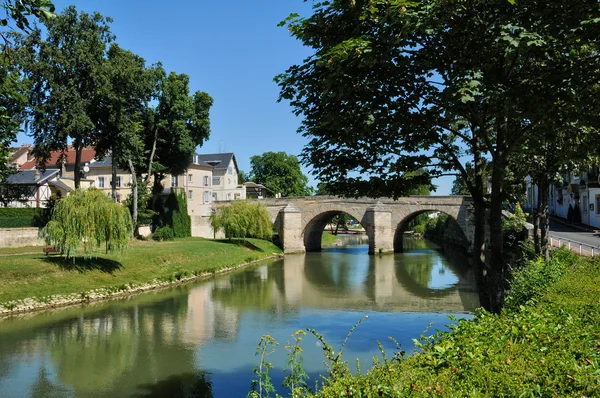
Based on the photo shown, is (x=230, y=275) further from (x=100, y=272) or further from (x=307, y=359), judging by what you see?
(x=307, y=359)

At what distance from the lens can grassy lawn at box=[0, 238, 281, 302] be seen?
67.7ft

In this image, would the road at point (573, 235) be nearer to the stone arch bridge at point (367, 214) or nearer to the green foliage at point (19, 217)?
the stone arch bridge at point (367, 214)

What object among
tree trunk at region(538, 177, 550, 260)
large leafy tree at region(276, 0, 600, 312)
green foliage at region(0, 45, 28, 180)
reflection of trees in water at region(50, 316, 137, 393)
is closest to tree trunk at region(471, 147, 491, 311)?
large leafy tree at region(276, 0, 600, 312)

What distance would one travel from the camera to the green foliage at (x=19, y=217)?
2966cm

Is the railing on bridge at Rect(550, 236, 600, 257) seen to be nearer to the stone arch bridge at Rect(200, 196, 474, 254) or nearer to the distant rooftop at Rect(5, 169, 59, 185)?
the stone arch bridge at Rect(200, 196, 474, 254)

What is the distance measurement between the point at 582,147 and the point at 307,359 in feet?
25.9

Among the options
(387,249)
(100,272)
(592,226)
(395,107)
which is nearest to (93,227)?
(100,272)

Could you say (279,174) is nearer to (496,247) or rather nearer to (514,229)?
(514,229)

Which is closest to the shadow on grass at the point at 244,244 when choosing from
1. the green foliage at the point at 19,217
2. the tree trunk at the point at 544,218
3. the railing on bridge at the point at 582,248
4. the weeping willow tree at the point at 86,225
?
the green foliage at the point at 19,217

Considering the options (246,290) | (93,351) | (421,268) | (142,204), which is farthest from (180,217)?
(93,351)

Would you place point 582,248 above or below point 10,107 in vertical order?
below

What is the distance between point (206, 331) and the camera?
53.3ft

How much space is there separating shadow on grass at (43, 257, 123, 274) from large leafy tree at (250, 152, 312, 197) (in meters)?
53.0

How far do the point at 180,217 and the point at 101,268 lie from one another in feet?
69.6
